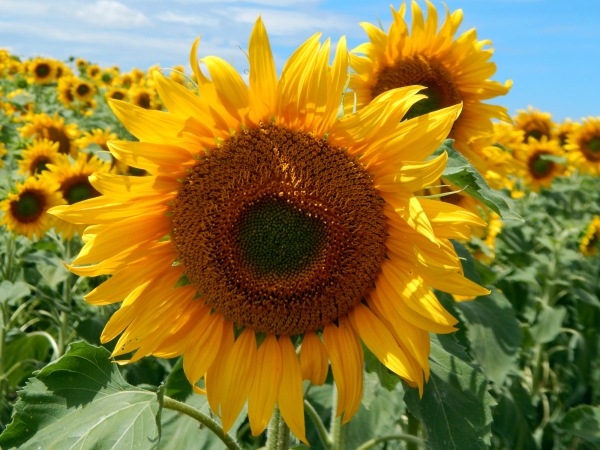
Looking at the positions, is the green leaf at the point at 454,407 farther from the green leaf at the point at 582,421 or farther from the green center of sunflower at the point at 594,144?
the green center of sunflower at the point at 594,144

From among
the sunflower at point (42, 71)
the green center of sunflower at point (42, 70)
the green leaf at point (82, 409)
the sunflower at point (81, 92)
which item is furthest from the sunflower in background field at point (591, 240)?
the green center of sunflower at point (42, 70)

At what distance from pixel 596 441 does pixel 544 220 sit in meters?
4.71

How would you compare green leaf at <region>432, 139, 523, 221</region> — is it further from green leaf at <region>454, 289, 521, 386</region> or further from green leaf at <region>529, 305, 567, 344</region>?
green leaf at <region>529, 305, 567, 344</region>

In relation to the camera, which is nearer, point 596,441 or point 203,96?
point 203,96

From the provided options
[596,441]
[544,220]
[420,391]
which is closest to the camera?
[420,391]

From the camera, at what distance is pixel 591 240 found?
659 cm

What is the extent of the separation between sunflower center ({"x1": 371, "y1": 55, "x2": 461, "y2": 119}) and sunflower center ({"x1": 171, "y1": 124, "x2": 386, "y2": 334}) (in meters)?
1.65

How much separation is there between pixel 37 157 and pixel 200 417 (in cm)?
460

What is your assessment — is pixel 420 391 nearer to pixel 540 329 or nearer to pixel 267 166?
pixel 267 166

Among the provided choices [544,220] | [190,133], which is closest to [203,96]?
[190,133]

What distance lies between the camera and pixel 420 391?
6.20 ft

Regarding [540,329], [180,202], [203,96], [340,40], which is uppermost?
[340,40]

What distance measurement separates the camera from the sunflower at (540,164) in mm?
7801

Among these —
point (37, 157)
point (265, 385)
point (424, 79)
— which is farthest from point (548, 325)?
point (37, 157)
